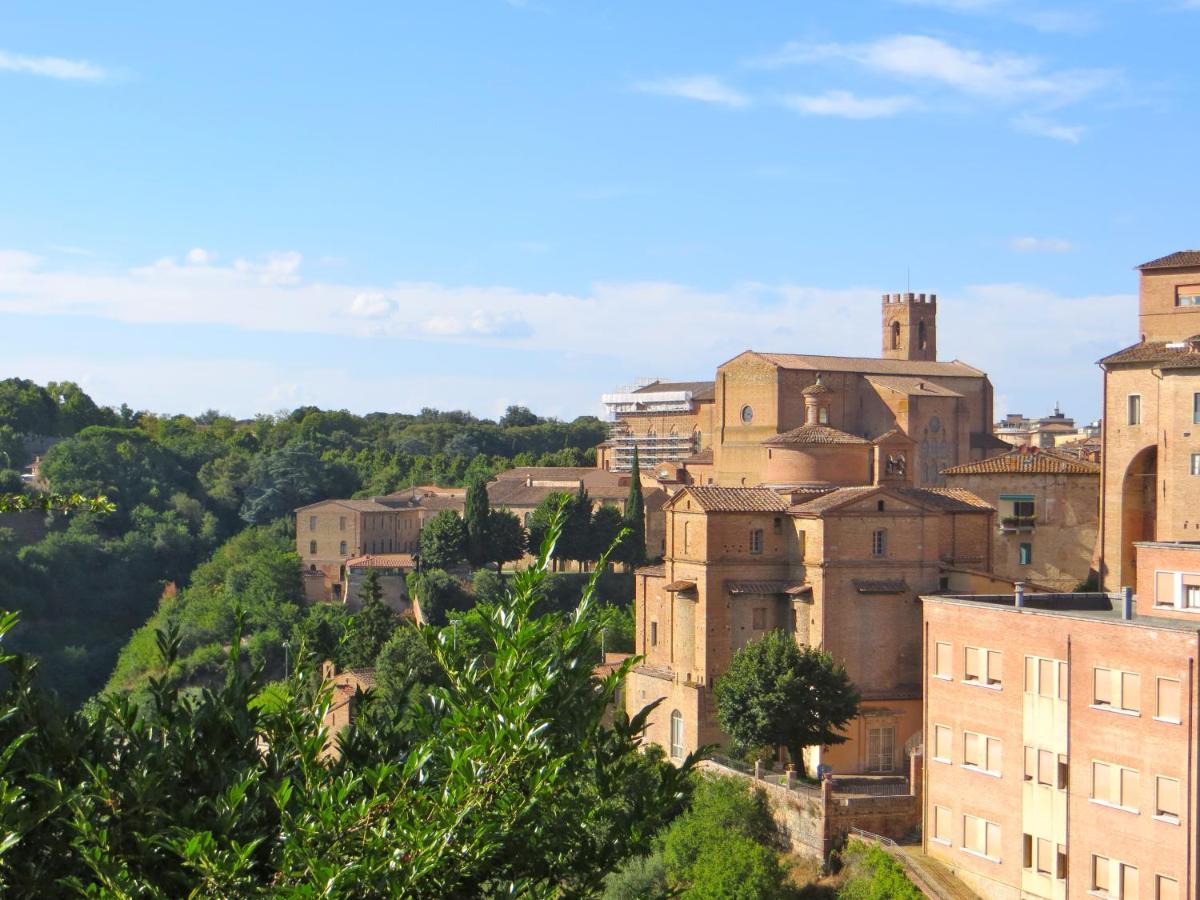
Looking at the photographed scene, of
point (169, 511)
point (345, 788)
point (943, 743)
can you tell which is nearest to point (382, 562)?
point (169, 511)

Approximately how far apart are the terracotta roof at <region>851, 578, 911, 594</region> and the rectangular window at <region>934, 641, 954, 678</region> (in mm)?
6475

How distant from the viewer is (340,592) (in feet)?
214

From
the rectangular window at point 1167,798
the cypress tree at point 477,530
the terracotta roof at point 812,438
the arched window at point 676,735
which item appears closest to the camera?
the rectangular window at point 1167,798

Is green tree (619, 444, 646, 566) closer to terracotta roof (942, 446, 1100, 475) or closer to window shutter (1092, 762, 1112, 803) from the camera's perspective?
terracotta roof (942, 446, 1100, 475)

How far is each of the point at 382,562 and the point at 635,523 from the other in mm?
12231

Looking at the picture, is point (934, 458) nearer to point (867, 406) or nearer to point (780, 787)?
point (867, 406)

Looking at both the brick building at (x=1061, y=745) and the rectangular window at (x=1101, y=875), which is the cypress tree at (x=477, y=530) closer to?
the brick building at (x=1061, y=745)

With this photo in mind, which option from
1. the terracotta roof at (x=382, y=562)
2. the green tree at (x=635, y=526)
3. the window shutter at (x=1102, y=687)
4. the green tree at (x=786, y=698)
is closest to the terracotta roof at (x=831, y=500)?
the green tree at (x=786, y=698)

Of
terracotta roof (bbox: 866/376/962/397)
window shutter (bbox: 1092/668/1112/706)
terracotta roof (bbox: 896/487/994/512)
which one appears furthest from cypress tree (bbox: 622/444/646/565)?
window shutter (bbox: 1092/668/1112/706)

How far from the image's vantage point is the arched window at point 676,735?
110 feet

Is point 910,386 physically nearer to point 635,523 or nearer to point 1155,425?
point 635,523

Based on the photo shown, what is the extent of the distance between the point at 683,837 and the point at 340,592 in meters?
39.5

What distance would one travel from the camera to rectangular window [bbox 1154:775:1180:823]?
Answer: 64.6 ft

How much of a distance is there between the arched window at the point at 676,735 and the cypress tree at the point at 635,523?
22.6 meters
